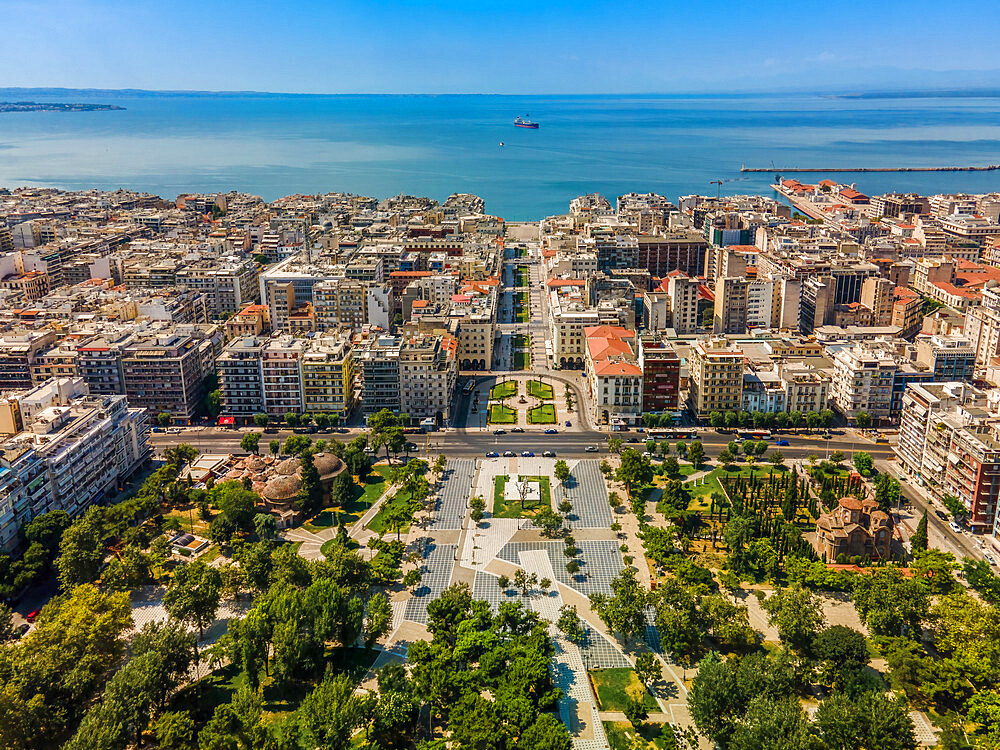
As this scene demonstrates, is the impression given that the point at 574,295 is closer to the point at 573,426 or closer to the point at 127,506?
the point at 573,426

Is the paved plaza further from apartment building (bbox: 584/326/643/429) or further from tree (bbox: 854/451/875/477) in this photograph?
tree (bbox: 854/451/875/477)

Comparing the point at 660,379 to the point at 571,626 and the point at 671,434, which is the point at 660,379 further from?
the point at 571,626

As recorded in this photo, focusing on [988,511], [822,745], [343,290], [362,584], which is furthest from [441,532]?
[343,290]

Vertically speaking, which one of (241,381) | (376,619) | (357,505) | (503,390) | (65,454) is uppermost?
(65,454)

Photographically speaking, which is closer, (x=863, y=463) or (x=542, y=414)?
(x=863, y=463)

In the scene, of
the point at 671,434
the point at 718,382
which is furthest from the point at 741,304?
the point at 671,434

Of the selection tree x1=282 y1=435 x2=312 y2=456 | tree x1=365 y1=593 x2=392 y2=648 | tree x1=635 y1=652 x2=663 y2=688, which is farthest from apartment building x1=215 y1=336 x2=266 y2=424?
tree x1=635 y1=652 x2=663 y2=688

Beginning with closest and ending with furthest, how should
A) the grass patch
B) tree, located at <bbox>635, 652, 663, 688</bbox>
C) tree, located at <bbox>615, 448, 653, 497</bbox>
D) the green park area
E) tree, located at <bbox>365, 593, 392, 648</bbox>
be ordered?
tree, located at <bbox>635, 652, 663, 688</bbox> < tree, located at <bbox>365, 593, 392, 648</bbox> < the green park area < the grass patch < tree, located at <bbox>615, 448, 653, 497</bbox>
